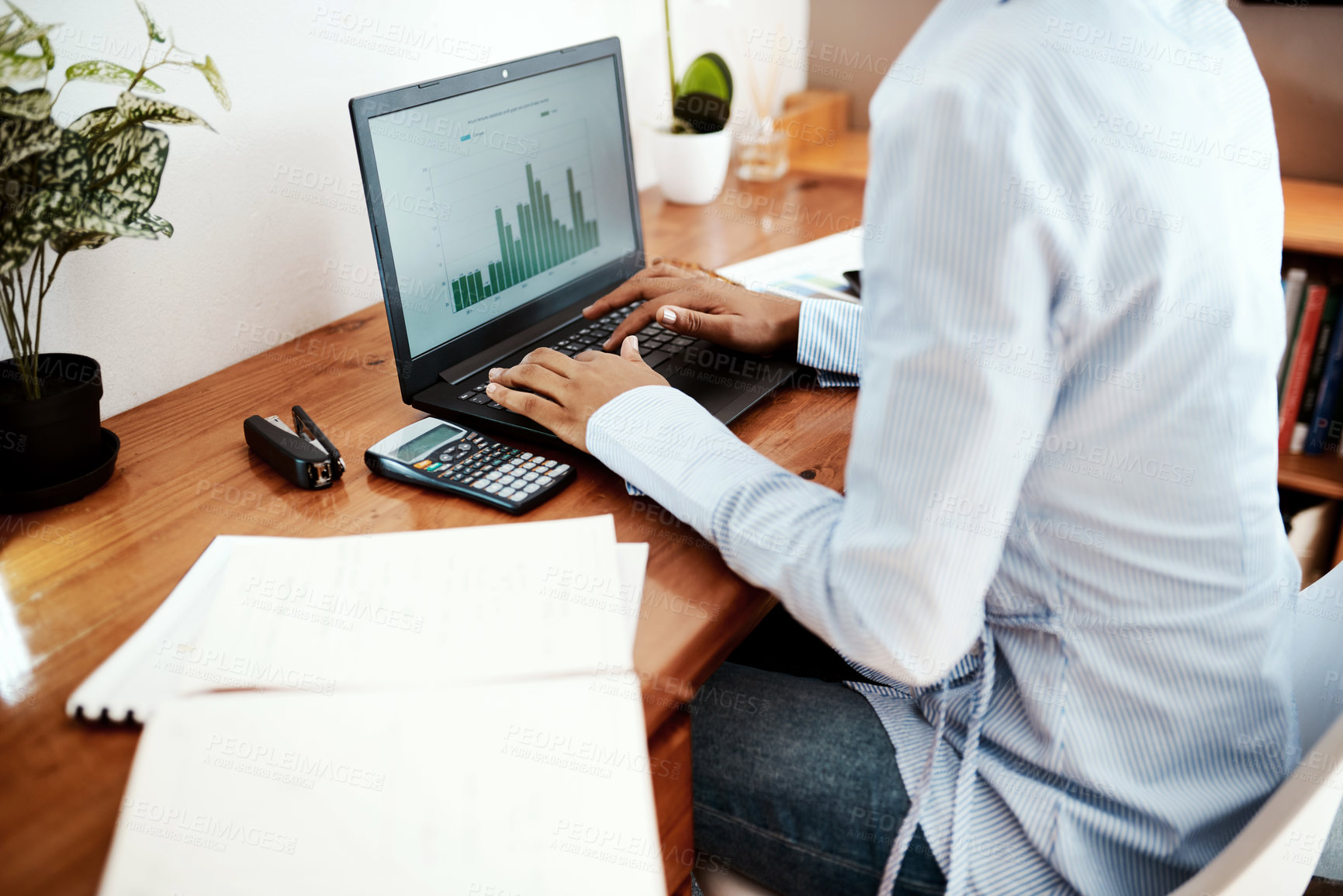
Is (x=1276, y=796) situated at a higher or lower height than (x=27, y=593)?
lower

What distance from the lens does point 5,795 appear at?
55 centimetres

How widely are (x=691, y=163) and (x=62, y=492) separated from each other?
1.09 meters

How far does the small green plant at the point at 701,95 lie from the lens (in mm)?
1580

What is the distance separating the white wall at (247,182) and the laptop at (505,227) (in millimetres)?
221

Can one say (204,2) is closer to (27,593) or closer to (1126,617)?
(27,593)

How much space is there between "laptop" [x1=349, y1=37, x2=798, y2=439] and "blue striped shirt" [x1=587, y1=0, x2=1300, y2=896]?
0.26 metres

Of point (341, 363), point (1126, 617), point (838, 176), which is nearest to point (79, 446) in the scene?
point (341, 363)

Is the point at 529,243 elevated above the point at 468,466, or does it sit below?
above

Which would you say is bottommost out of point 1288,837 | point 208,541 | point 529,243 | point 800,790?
point 800,790

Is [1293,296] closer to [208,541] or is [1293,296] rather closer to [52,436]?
[208,541]

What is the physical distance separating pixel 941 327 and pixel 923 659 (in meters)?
0.22

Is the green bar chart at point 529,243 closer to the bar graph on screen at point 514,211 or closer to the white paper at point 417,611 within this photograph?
the bar graph on screen at point 514,211

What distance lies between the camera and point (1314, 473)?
5.38ft

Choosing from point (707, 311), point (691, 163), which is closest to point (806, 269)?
point (707, 311)
